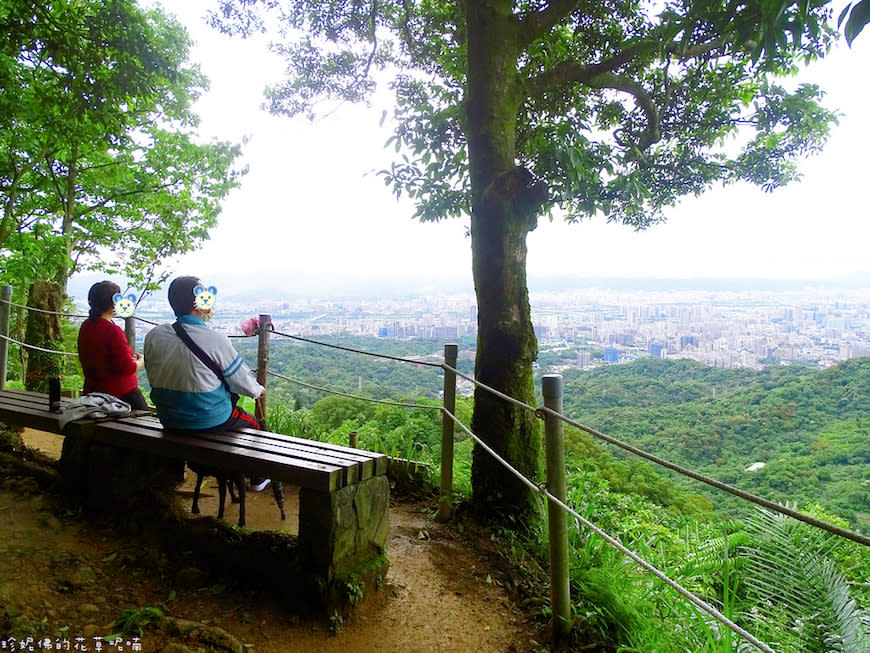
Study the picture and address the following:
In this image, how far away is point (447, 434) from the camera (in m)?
3.68

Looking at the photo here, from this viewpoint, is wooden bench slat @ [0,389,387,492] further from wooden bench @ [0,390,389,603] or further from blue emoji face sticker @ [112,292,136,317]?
blue emoji face sticker @ [112,292,136,317]

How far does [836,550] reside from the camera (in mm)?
4168

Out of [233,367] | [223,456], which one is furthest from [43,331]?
[223,456]

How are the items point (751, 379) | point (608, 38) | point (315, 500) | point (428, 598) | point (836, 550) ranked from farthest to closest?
point (751, 379)
point (608, 38)
point (836, 550)
point (428, 598)
point (315, 500)

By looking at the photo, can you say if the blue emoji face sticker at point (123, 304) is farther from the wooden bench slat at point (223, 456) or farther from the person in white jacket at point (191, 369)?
the person in white jacket at point (191, 369)

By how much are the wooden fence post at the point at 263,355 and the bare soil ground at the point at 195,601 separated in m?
1.67

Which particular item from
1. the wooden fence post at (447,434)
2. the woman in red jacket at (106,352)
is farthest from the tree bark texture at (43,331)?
the wooden fence post at (447,434)

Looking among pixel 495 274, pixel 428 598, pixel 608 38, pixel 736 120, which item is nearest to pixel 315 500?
pixel 428 598

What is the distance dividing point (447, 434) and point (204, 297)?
1777mm

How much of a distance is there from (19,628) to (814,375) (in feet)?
56.0

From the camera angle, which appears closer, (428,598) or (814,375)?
(428,598)

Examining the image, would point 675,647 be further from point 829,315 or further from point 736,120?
point 829,315

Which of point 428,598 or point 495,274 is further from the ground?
point 495,274

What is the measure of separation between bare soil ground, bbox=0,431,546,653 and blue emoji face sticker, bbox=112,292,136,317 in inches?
47.3
